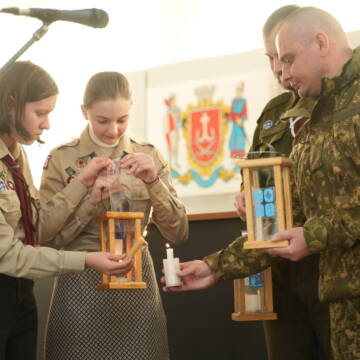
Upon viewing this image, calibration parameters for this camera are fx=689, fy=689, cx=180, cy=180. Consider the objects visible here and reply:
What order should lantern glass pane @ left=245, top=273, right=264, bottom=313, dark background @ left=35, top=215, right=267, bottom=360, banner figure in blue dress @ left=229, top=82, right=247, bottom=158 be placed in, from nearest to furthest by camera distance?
lantern glass pane @ left=245, top=273, right=264, bottom=313 → dark background @ left=35, top=215, right=267, bottom=360 → banner figure in blue dress @ left=229, top=82, right=247, bottom=158

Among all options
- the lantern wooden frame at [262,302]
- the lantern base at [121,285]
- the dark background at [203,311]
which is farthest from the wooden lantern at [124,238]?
the dark background at [203,311]

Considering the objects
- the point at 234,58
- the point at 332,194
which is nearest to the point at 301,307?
the point at 332,194

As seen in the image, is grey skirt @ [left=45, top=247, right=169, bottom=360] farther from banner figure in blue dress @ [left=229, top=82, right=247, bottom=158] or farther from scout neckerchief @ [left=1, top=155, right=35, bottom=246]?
banner figure in blue dress @ [left=229, top=82, right=247, bottom=158]

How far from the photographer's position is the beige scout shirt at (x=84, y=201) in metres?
2.15

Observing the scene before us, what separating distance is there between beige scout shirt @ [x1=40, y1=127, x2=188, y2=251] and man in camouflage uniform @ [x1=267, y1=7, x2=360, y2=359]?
49cm

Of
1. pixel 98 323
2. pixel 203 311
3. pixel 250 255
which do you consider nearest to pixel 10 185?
pixel 98 323

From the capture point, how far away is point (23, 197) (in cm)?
206

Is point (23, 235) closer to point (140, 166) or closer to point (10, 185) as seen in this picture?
point (10, 185)

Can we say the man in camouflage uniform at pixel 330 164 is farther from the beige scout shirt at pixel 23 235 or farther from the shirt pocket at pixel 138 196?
the beige scout shirt at pixel 23 235

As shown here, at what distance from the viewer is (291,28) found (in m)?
1.84

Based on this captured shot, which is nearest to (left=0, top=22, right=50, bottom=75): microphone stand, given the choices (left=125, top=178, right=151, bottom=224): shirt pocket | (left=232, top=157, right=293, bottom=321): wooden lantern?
(left=125, top=178, right=151, bottom=224): shirt pocket

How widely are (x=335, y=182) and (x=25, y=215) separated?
0.91 metres

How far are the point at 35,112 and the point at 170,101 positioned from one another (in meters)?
1.65

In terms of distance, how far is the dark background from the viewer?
285 centimetres
